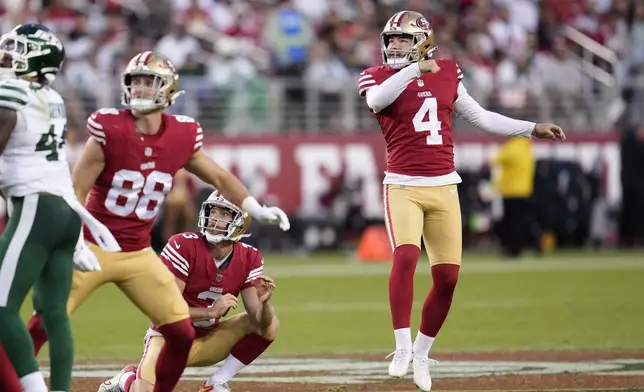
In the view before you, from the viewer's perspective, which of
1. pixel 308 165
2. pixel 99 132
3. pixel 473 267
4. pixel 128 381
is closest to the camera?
pixel 99 132

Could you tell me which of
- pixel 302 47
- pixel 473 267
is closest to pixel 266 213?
pixel 473 267

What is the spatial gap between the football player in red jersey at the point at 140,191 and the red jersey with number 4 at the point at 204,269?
0.66 meters

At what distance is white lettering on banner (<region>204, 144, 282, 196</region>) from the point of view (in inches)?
749

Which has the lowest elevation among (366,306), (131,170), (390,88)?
(366,306)

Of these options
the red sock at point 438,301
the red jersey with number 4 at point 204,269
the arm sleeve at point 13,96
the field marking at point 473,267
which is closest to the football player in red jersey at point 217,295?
the red jersey with number 4 at point 204,269

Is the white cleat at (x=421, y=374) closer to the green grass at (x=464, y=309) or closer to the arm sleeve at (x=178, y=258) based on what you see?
the arm sleeve at (x=178, y=258)

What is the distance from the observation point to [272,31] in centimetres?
2017

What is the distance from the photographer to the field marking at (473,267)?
1634 centimetres

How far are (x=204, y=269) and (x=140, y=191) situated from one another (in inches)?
36.0

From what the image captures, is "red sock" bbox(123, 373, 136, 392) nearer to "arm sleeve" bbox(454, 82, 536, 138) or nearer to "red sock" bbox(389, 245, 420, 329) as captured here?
"red sock" bbox(389, 245, 420, 329)

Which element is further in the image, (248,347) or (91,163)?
(248,347)

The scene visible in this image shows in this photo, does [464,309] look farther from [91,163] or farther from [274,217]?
[91,163]

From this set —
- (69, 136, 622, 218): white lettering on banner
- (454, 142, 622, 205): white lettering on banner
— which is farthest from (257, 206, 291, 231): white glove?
(454, 142, 622, 205): white lettering on banner

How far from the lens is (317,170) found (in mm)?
19484
